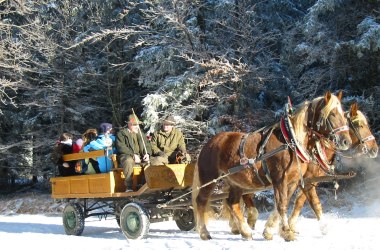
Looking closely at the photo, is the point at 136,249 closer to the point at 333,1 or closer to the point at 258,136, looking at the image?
the point at 258,136

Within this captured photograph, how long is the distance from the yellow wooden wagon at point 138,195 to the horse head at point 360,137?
2863 millimetres

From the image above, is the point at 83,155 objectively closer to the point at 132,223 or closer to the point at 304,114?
the point at 132,223

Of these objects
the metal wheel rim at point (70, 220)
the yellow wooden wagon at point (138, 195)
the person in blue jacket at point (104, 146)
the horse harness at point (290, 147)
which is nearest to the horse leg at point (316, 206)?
the horse harness at point (290, 147)

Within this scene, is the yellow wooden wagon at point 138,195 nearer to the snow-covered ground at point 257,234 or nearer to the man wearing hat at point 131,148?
the man wearing hat at point 131,148

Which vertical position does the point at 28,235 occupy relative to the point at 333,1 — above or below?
below

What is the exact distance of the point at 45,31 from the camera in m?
18.9

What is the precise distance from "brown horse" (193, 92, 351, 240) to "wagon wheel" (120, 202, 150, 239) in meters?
0.89

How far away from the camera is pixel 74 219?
9.64m

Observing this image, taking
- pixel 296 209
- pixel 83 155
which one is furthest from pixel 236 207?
pixel 83 155

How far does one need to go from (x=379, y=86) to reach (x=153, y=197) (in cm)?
683

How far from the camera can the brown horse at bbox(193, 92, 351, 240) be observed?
22.5ft

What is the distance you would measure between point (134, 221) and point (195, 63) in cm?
665

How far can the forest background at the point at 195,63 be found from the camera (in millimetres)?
12930

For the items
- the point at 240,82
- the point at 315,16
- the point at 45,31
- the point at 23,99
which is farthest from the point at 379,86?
the point at 23,99
